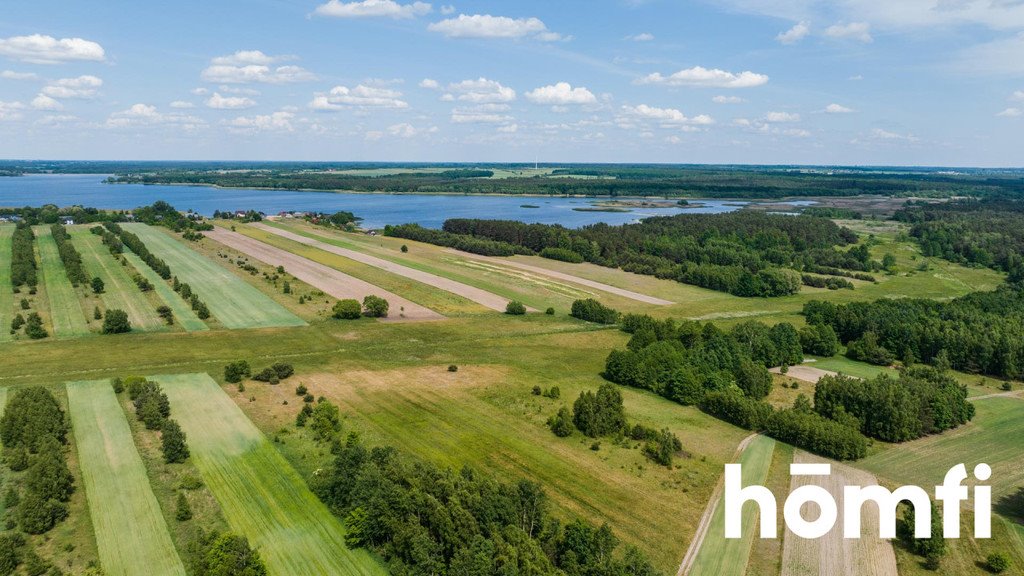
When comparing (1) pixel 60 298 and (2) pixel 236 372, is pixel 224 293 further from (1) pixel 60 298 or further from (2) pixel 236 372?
(2) pixel 236 372

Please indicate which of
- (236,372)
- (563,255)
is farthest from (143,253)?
(563,255)

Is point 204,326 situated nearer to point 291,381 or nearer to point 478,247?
point 291,381

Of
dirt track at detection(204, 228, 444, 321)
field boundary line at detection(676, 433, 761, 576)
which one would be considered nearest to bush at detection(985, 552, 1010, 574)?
field boundary line at detection(676, 433, 761, 576)

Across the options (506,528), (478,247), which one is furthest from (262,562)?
(478,247)

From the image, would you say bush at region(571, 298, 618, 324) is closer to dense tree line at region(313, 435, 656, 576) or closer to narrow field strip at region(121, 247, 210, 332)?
narrow field strip at region(121, 247, 210, 332)

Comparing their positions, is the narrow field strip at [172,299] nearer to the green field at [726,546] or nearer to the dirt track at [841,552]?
the green field at [726,546]

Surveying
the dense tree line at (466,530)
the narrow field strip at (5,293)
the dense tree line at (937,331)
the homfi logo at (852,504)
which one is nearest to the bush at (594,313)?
the dense tree line at (937,331)
